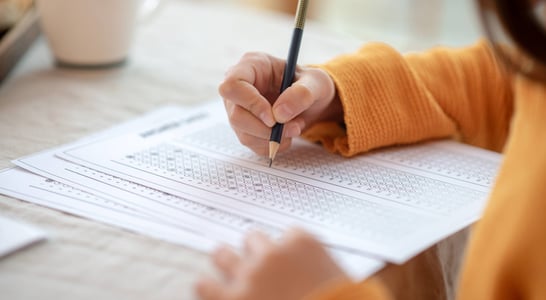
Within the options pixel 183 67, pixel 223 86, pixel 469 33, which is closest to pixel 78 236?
pixel 223 86

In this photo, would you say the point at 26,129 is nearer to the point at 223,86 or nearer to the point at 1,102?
the point at 1,102

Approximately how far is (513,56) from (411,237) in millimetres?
164

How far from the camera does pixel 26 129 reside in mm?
777

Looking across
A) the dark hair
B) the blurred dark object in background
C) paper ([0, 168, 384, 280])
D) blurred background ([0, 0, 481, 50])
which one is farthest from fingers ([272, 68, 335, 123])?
blurred background ([0, 0, 481, 50])

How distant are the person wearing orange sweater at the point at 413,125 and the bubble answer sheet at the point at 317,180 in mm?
25

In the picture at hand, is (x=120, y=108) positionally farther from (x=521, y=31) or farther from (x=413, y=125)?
(x=521, y=31)

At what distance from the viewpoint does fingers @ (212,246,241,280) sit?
1.60 feet

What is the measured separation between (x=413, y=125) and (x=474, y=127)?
0.10 m

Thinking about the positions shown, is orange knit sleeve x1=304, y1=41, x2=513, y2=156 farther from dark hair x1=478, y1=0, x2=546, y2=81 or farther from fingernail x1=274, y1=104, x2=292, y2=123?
dark hair x1=478, y1=0, x2=546, y2=81

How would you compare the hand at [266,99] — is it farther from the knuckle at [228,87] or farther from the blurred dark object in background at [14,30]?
the blurred dark object in background at [14,30]

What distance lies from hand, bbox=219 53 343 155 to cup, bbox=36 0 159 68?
297mm

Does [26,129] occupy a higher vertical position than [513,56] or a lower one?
lower

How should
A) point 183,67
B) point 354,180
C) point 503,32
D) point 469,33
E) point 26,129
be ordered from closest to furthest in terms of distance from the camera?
point 503,32 < point 354,180 < point 26,129 < point 183,67 < point 469,33

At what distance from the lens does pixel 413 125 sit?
77 centimetres
